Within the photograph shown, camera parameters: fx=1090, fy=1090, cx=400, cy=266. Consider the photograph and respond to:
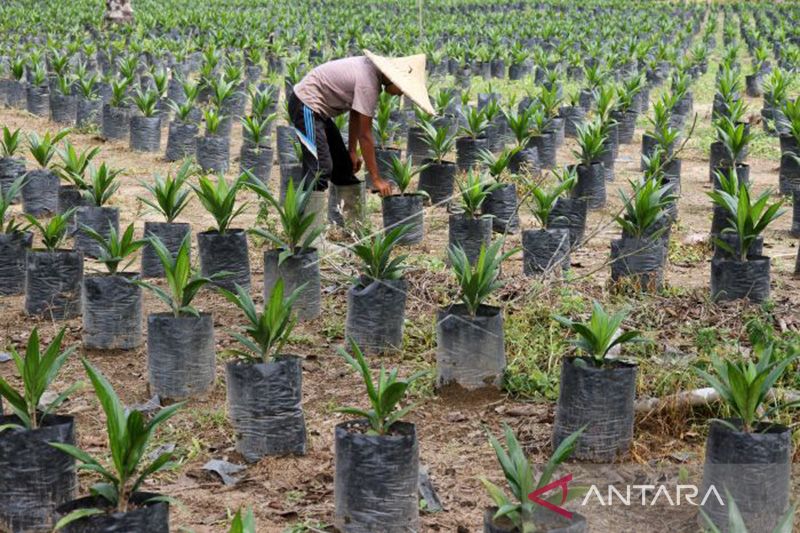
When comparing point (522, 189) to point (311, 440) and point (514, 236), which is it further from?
point (311, 440)

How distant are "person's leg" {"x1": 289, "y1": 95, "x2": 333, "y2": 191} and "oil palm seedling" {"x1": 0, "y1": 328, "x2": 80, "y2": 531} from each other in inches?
134

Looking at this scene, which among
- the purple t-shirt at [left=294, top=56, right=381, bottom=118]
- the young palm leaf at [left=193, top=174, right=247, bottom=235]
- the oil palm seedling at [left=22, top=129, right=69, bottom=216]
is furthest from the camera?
the oil palm seedling at [left=22, top=129, right=69, bottom=216]

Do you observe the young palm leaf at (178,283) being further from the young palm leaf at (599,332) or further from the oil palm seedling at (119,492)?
the young palm leaf at (599,332)

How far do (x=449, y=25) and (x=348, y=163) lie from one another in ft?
54.4

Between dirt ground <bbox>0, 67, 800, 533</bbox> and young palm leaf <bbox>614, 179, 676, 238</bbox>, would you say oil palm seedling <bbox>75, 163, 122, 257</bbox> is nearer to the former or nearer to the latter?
dirt ground <bbox>0, 67, 800, 533</bbox>

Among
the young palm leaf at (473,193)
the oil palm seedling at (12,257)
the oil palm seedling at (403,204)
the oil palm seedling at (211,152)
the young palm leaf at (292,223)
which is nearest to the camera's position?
the young palm leaf at (292,223)

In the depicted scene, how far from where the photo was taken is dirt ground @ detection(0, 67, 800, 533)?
3.74 m

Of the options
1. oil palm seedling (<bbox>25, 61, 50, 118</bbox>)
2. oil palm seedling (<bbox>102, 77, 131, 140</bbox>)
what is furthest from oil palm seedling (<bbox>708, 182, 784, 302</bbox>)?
oil palm seedling (<bbox>25, 61, 50, 118</bbox>)

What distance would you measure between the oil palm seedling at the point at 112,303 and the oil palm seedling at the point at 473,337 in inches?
61.6

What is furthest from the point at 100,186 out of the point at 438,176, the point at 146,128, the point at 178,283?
the point at 146,128

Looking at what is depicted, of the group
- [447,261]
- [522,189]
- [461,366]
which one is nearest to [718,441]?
[461,366]

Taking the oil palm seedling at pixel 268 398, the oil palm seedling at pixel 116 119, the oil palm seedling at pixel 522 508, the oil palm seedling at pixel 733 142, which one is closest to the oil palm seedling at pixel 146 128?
the oil palm seedling at pixel 116 119

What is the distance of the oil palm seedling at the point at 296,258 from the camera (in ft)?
18.2

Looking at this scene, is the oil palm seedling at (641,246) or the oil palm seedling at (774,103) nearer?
the oil palm seedling at (641,246)
